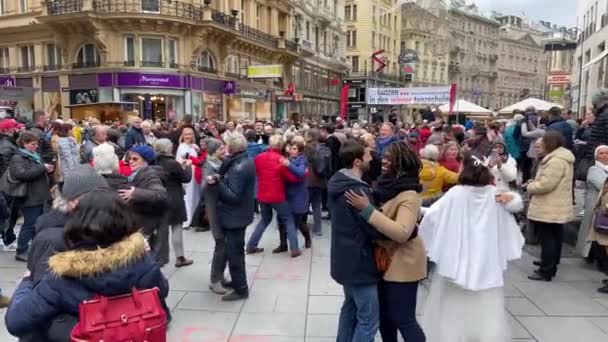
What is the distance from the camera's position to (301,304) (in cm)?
536

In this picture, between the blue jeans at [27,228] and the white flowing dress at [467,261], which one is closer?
the white flowing dress at [467,261]

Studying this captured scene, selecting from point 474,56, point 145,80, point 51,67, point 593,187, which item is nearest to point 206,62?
point 145,80

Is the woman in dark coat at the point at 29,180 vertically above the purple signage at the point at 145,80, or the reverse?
the purple signage at the point at 145,80

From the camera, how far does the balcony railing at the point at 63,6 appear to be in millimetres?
26250

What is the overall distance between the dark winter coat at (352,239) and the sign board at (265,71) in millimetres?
27241

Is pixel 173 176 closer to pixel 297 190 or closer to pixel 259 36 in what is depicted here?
pixel 297 190

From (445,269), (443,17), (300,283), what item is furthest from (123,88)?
(443,17)

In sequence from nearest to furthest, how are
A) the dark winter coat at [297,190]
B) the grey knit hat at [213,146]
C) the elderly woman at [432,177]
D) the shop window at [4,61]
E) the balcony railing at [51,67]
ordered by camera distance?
the elderly woman at [432,177]
the grey knit hat at [213,146]
the dark winter coat at [297,190]
the balcony railing at [51,67]
the shop window at [4,61]

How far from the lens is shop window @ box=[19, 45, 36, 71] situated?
2993cm

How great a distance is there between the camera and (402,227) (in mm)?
3258

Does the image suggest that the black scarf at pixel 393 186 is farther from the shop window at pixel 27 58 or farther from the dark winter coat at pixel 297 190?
the shop window at pixel 27 58

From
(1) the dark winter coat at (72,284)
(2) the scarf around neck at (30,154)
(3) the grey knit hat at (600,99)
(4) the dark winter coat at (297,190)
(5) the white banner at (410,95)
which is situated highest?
(5) the white banner at (410,95)

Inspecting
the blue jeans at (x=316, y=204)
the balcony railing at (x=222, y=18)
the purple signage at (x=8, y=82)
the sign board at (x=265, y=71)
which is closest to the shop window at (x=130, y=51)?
the balcony railing at (x=222, y=18)

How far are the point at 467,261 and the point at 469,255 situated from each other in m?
0.06
